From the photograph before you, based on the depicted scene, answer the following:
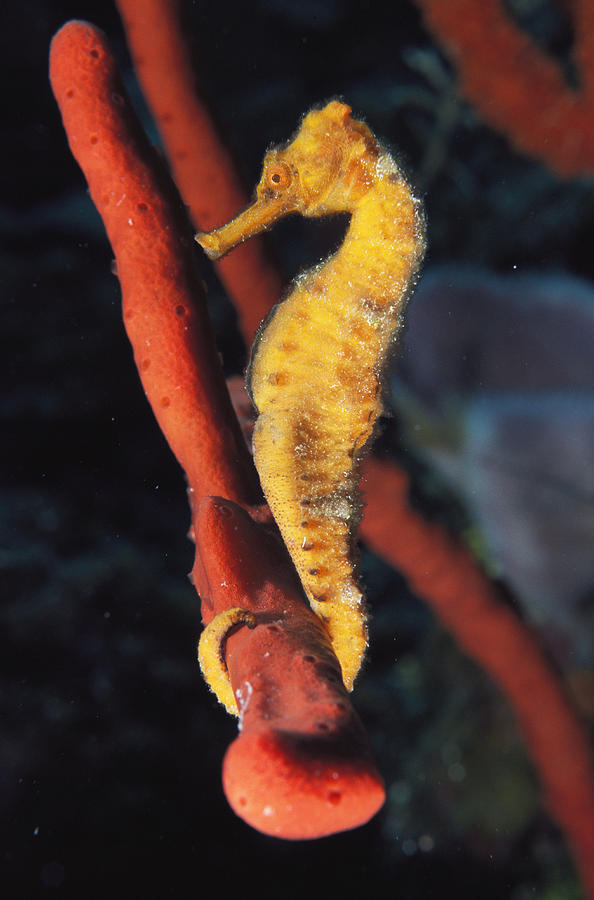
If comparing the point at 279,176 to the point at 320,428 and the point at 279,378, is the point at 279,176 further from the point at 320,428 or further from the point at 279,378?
the point at 320,428

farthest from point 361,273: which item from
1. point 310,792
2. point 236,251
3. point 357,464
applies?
point 310,792

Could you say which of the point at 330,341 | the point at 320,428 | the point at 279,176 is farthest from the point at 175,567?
the point at 279,176

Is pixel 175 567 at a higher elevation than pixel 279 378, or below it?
below

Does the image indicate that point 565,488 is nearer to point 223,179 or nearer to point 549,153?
point 549,153

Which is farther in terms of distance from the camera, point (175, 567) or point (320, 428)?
point (175, 567)

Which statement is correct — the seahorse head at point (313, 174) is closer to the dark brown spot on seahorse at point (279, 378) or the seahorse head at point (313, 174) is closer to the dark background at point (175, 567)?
the dark brown spot on seahorse at point (279, 378)

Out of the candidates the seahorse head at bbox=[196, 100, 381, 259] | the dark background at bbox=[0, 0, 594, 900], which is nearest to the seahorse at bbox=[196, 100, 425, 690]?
the seahorse head at bbox=[196, 100, 381, 259]

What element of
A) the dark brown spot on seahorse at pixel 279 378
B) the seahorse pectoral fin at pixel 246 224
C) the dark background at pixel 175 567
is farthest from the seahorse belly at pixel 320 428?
the dark background at pixel 175 567

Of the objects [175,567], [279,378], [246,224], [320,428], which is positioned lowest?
[175,567]

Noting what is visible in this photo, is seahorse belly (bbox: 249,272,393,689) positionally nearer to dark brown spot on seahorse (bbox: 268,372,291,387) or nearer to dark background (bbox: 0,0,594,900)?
dark brown spot on seahorse (bbox: 268,372,291,387)
